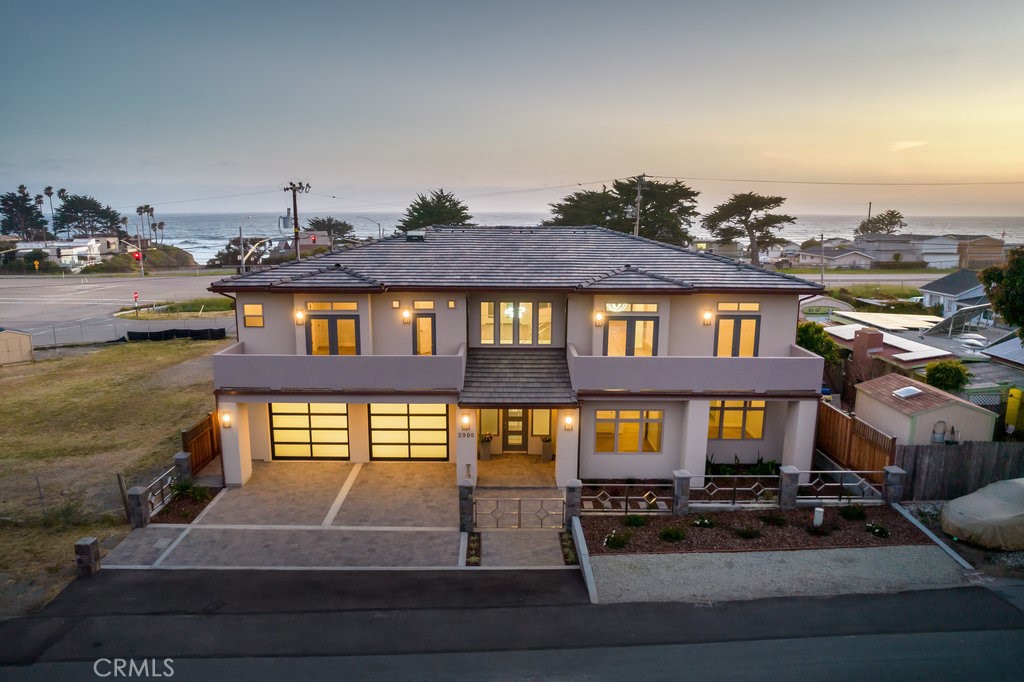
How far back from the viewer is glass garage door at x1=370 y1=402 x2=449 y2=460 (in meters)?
18.5

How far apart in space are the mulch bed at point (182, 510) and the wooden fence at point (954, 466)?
18803 millimetres

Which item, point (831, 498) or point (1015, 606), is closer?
point (1015, 606)

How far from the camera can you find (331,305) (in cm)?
1792

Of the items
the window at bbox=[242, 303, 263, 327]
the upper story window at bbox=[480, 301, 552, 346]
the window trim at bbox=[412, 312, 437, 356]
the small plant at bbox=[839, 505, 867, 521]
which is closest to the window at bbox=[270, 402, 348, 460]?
the window at bbox=[242, 303, 263, 327]

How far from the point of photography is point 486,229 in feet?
80.7

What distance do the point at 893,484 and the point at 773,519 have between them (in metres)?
3.58

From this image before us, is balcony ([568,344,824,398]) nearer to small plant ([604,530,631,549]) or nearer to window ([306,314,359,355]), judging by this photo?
small plant ([604,530,631,549])

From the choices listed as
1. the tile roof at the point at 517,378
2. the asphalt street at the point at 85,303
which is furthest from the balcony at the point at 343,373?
the asphalt street at the point at 85,303

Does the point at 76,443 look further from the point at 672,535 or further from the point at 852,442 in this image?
the point at 852,442

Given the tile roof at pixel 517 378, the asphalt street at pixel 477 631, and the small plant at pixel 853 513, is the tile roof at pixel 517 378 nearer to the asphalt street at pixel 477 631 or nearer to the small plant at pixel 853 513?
the asphalt street at pixel 477 631

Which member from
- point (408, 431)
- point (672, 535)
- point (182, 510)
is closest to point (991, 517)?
point (672, 535)

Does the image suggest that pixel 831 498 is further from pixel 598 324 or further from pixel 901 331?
pixel 901 331

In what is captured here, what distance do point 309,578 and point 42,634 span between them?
4583 millimetres

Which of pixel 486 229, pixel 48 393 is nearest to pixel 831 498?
pixel 486 229
